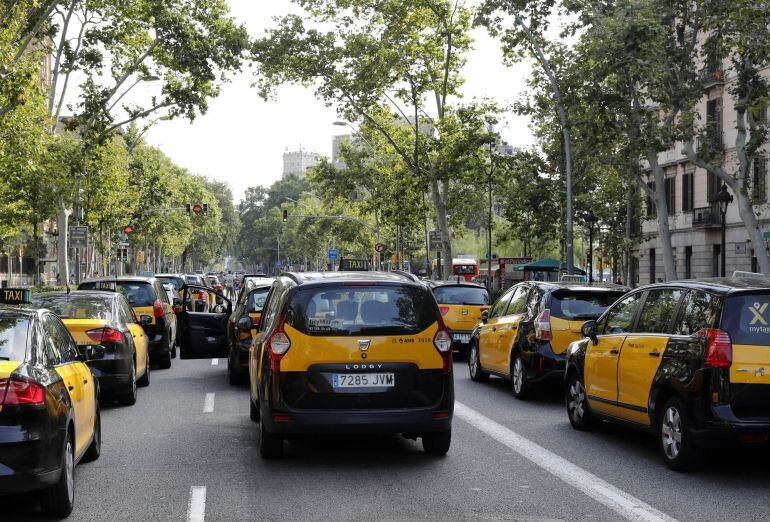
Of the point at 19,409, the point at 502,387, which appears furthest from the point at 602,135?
the point at 19,409

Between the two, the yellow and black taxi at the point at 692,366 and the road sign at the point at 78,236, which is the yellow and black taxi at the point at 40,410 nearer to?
the yellow and black taxi at the point at 692,366

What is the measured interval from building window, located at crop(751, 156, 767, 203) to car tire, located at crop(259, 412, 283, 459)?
35117 mm

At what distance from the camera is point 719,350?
333 inches

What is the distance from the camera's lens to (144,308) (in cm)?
1964

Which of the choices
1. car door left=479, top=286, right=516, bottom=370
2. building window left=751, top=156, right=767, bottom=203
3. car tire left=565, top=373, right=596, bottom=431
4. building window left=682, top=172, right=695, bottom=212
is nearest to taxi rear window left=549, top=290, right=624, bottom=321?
car door left=479, top=286, right=516, bottom=370

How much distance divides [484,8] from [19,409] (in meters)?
27.2

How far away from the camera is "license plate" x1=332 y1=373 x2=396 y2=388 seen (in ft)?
29.4

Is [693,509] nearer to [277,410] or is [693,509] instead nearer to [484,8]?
[277,410]

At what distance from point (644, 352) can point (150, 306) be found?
12034 mm

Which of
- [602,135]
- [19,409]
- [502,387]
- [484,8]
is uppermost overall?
[484,8]

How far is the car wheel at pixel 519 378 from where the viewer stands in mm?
14280

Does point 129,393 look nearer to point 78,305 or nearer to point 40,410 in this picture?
point 78,305

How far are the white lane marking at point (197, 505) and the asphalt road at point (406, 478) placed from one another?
0.05 ft

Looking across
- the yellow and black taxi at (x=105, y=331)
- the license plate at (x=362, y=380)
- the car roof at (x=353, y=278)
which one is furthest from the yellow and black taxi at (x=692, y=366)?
the yellow and black taxi at (x=105, y=331)
